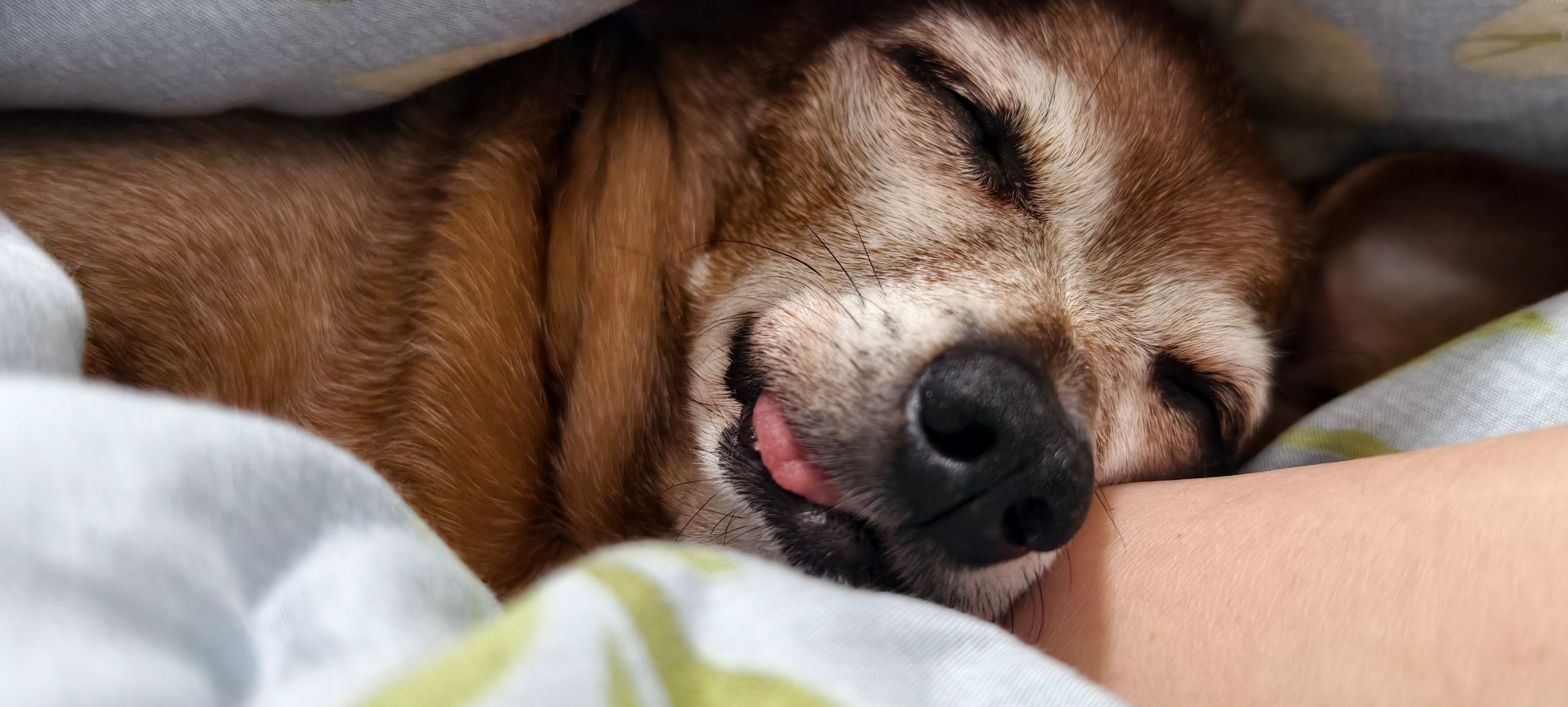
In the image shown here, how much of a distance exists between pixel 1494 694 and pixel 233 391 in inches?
48.6

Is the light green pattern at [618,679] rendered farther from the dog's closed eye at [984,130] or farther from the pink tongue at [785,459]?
the dog's closed eye at [984,130]

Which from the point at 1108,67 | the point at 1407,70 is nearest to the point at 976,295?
the point at 1108,67

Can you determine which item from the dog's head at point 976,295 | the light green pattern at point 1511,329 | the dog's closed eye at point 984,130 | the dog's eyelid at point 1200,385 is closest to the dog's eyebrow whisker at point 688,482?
the dog's head at point 976,295

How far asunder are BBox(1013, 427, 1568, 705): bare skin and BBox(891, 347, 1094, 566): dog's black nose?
3.0 inches

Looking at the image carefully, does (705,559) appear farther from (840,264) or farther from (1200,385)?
(1200,385)

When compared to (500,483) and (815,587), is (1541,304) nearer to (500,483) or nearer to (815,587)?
(815,587)

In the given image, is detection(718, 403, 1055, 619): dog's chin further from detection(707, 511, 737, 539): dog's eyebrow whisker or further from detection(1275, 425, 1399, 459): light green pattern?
detection(1275, 425, 1399, 459): light green pattern

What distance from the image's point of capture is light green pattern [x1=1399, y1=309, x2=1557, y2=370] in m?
1.14

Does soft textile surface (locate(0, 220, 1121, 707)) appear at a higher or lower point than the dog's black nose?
higher

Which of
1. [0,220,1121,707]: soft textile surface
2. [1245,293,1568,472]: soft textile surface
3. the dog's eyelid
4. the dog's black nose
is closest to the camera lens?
[0,220,1121,707]: soft textile surface

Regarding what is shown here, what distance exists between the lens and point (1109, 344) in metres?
1.30

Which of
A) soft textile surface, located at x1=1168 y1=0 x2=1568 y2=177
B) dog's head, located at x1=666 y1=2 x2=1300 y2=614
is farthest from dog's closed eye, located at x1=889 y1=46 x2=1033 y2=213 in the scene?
soft textile surface, located at x1=1168 y1=0 x2=1568 y2=177

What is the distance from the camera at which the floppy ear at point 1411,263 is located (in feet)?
4.67

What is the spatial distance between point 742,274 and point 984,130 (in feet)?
1.32
